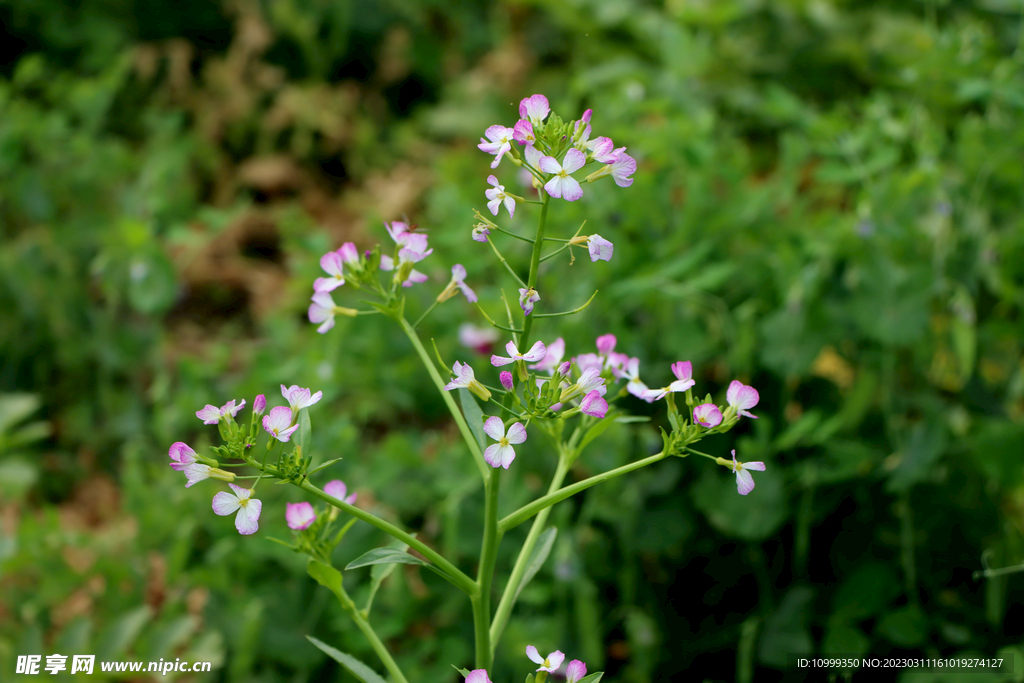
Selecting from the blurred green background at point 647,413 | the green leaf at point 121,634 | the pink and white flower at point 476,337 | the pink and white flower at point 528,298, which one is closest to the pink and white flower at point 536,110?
the pink and white flower at point 528,298

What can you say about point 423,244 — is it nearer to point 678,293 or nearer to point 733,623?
point 678,293

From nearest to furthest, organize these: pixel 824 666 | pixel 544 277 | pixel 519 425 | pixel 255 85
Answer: pixel 519 425
pixel 824 666
pixel 544 277
pixel 255 85

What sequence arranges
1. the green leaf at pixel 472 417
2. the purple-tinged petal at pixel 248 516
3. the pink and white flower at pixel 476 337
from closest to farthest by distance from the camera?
the purple-tinged petal at pixel 248 516
the green leaf at pixel 472 417
the pink and white flower at pixel 476 337

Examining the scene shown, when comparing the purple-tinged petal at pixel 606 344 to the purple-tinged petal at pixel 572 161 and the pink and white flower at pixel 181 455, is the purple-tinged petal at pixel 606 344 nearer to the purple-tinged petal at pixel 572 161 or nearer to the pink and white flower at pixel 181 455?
the purple-tinged petal at pixel 572 161

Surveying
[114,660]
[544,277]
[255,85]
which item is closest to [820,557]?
[544,277]

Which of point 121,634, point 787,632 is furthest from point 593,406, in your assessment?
point 121,634

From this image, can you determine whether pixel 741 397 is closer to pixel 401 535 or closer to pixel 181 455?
pixel 401 535
